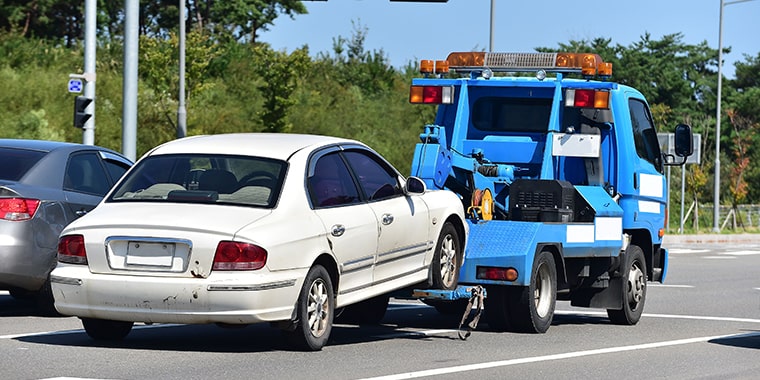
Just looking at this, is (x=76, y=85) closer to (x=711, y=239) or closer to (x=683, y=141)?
(x=683, y=141)

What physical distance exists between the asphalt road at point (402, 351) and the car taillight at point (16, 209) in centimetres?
91

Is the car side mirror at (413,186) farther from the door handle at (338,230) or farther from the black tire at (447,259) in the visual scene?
the door handle at (338,230)

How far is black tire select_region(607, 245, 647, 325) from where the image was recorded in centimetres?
1401

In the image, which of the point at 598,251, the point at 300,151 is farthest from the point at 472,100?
the point at 300,151

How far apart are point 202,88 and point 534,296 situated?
103 ft

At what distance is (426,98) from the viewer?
13.9 metres

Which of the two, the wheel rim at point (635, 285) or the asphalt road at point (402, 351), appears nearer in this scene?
the asphalt road at point (402, 351)

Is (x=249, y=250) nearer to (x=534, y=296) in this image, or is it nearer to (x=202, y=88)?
(x=534, y=296)

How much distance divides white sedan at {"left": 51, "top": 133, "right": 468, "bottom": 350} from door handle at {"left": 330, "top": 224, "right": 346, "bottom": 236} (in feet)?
0.04

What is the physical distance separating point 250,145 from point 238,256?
1509 mm

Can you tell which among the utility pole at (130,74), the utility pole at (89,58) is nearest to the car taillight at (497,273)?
the utility pole at (130,74)

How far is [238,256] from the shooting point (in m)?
9.42

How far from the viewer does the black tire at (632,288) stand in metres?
14.0

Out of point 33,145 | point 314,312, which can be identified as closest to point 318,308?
point 314,312
